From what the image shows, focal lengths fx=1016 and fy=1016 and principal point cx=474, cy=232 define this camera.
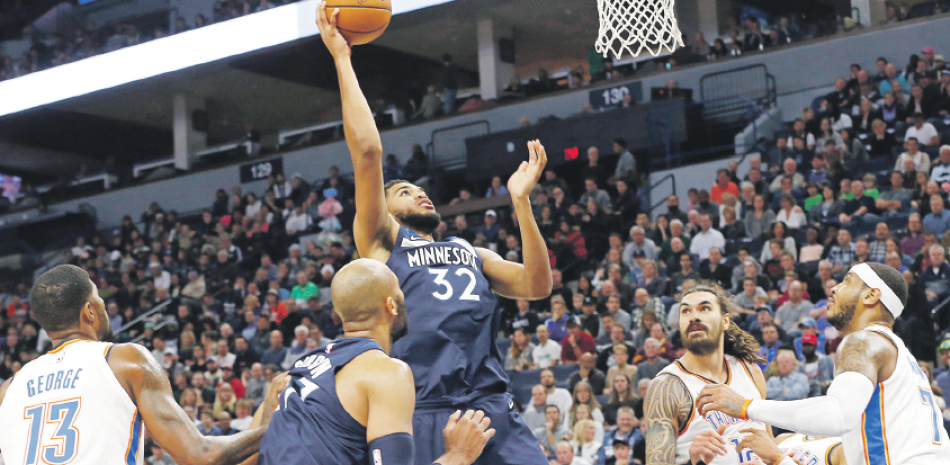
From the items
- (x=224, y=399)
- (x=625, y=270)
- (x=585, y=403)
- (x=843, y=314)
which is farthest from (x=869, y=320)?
(x=224, y=399)

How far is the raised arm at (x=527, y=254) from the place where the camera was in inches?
176

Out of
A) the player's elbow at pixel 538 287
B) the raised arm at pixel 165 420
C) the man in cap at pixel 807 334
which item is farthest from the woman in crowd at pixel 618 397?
the raised arm at pixel 165 420

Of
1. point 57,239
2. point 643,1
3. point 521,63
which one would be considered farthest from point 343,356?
point 57,239

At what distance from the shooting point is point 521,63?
868 inches

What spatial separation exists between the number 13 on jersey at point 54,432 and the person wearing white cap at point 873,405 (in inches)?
100

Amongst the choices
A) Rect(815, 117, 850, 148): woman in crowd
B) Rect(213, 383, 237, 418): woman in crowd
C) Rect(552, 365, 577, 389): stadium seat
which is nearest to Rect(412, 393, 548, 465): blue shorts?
Rect(552, 365, 577, 389): stadium seat

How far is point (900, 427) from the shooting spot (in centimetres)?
428

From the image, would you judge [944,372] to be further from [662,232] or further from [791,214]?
[662,232]

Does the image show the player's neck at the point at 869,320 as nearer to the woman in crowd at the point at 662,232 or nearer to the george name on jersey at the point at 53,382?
the george name on jersey at the point at 53,382

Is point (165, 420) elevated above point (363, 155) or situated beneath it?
situated beneath

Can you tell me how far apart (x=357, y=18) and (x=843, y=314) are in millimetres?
2559

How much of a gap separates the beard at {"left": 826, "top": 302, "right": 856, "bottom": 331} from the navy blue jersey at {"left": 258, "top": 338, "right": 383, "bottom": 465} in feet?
7.73

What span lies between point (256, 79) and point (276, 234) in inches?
208

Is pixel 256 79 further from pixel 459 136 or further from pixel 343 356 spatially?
pixel 343 356
